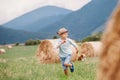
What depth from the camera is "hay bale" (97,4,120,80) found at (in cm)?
110

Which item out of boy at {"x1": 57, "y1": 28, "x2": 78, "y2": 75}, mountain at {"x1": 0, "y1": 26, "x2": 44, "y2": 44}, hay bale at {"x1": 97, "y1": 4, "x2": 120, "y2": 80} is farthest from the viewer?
mountain at {"x1": 0, "y1": 26, "x2": 44, "y2": 44}

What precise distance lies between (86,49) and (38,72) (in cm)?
555

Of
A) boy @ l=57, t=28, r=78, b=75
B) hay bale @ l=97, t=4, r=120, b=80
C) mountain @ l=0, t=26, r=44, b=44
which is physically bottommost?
hay bale @ l=97, t=4, r=120, b=80

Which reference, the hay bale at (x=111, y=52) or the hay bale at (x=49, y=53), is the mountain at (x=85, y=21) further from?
the hay bale at (x=111, y=52)

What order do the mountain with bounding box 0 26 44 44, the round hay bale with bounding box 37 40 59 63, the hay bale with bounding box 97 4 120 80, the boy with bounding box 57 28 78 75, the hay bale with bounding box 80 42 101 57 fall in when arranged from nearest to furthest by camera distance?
1. the hay bale with bounding box 97 4 120 80
2. the boy with bounding box 57 28 78 75
3. the round hay bale with bounding box 37 40 59 63
4. the hay bale with bounding box 80 42 101 57
5. the mountain with bounding box 0 26 44 44

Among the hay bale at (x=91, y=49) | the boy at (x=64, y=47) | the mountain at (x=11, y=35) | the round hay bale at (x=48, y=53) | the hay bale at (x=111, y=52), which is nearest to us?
the hay bale at (x=111, y=52)

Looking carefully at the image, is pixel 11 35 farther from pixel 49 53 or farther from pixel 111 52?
pixel 111 52

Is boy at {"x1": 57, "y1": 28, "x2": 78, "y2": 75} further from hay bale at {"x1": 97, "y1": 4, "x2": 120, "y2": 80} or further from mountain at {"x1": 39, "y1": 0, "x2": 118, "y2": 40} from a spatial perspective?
mountain at {"x1": 39, "y1": 0, "x2": 118, "y2": 40}

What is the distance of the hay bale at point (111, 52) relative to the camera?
1.10 meters

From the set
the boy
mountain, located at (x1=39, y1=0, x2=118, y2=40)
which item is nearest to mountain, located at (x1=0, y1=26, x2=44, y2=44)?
mountain, located at (x1=39, y1=0, x2=118, y2=40)

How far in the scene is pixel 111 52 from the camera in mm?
1116

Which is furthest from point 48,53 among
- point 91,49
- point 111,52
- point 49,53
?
point 111,52

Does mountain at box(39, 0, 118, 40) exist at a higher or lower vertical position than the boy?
higher

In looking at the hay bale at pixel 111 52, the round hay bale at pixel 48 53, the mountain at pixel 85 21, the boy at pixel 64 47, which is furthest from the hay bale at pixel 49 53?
the hay bale at pixel 111 52
